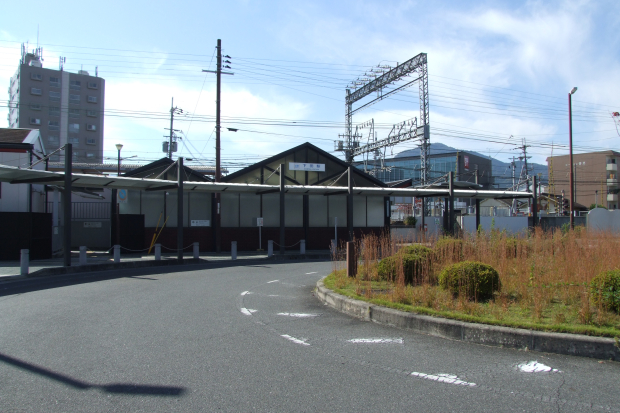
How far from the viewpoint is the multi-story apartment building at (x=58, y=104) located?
217 ft

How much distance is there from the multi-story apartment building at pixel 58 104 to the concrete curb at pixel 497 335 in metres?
66.1

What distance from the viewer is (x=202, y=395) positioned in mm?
4188

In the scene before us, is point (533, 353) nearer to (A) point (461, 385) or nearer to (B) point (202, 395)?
(A) point (461, 385)

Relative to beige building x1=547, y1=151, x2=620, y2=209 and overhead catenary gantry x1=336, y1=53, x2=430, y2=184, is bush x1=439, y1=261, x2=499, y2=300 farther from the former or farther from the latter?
beige building x1=547, y1=151, x2=620, y2=209

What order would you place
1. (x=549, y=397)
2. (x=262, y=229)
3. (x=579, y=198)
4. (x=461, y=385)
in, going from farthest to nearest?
1. (x=579, y=198)
2. (x=262, y=229)
3. (x=461, y=385)
4. (x=549, y=397)

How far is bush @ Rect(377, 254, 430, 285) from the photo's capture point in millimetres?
9430

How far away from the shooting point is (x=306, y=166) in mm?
26844

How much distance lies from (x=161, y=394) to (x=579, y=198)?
84766 millimetres

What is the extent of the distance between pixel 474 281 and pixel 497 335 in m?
1.89

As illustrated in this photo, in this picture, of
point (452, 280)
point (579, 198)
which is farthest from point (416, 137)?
point (579, 198)

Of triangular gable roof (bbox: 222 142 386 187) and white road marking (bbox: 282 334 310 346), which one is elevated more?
triangular gable roof (bbox: 222 142 386 187)

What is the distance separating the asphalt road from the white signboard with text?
61.8 ft

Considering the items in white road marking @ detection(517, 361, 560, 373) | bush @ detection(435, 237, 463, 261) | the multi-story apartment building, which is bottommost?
white road marking @ detection(517, 361, 560, 373)

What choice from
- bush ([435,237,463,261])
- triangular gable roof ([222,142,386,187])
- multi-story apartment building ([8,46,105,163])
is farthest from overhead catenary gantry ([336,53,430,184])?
multi-story apartment building ([8,46,105,163])
